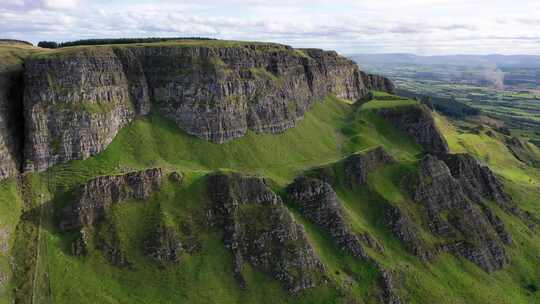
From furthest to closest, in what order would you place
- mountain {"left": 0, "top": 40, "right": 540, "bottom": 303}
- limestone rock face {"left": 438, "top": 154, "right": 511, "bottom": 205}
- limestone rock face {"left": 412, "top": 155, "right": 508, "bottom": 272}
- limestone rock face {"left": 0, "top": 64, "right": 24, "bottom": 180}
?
limestone rock face {"left": 438, "top": 154, "right": 511, "bottom": 205} → limestone rock face {"left": 412, "top": 155, "right": 508, "bottom": 272} → limestone rock face {"left": 0, "top": 64, "right": 24, "bottom": 180} → mountain {"left": 0, "top": 40, "right": 540, "bottom": 303}

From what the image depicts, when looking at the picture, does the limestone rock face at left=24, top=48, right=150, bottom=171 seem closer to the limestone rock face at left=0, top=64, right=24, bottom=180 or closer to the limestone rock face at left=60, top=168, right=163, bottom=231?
the limestone rock face at left=0, top=64, right=24, bottom=180

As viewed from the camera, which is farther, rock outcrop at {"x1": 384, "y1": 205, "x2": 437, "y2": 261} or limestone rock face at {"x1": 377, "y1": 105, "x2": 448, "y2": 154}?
limestone rock face at {"x1": 377, "y1": 105, "x2": 448, "y2": 154}

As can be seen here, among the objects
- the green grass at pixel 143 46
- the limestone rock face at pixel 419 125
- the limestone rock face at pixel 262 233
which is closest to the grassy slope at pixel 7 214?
the green grass at pixel 143 46

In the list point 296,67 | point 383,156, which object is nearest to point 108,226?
point 383,156

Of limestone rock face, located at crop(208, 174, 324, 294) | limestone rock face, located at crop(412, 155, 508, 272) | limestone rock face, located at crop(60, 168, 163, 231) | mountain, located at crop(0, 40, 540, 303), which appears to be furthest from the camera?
limestone rock face, located at crop(412, 155, 508, 272)

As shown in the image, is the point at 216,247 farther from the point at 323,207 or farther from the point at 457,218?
the point at 457,218

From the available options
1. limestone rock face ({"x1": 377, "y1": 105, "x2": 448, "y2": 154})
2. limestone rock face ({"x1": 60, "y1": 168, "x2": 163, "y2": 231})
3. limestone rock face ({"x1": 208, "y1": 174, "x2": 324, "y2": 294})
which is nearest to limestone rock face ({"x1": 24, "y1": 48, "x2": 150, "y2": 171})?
limestone rock face ({"x1": 60, "y1": 168, "x2": 163, "y2": 231})
